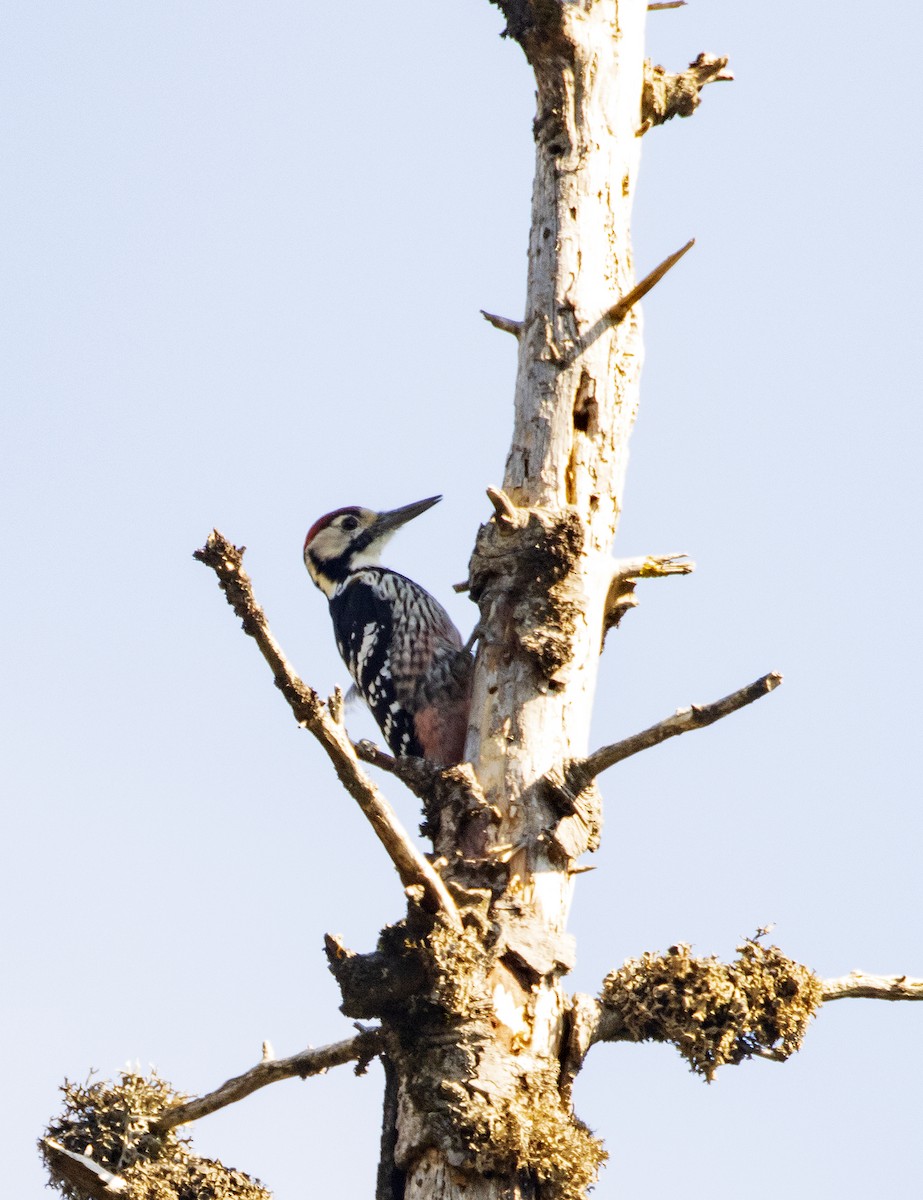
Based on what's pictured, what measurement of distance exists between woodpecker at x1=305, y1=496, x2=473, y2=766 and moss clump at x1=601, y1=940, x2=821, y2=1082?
1.61 meters

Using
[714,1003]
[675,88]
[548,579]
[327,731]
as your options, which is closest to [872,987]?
[714,1003]

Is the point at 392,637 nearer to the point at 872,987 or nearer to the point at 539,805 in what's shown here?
the point at 539,805

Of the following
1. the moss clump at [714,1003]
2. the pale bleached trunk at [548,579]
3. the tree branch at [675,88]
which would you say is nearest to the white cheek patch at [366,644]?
the pale bleached trunk at [548,579]

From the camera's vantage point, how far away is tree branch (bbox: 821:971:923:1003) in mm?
4176

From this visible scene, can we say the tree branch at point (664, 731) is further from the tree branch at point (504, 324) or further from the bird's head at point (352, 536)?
the bird's head at point (352, 536)

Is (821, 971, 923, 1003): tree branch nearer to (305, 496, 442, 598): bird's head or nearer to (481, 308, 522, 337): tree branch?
(481, 308, 522, 337): tree branch

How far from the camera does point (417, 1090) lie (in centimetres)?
371

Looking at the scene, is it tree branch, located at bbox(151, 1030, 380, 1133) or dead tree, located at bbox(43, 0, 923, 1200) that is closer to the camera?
dead tree, located at bbox(43, 0, 923, 1200)

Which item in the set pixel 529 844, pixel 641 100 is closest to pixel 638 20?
pixel 641 100

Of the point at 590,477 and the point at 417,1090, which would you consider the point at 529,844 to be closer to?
the point at 417,1090

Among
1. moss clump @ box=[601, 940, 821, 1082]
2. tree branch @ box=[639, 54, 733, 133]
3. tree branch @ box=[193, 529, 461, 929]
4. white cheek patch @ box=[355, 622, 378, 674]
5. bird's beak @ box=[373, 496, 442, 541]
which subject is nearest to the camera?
tree branch @ box=[193, 529, 461, 929]

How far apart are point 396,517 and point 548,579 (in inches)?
141

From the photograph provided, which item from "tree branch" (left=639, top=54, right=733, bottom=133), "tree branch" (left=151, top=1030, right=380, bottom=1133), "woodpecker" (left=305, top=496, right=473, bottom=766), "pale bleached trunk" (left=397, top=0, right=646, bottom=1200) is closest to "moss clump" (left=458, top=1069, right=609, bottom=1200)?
"pale bleached trunk" (left=397, top=0, right=646, bottom=1200)

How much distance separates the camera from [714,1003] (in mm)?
4078
